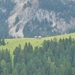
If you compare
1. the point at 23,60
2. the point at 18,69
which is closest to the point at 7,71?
the point at 18,69

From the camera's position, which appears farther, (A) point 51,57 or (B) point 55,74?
(A) point 51,57

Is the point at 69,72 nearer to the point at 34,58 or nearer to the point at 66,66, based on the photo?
the point at 66,66

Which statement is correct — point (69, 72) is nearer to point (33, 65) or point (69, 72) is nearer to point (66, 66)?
point (66, 66)

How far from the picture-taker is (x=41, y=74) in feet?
591

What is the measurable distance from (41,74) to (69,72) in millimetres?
13554

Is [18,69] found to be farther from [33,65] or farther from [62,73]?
[62,73]

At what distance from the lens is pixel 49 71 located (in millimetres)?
188125

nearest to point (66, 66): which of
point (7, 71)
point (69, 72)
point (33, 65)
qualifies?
point (69, 72)

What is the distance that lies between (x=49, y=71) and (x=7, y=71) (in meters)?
20.7

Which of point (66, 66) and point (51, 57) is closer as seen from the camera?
point (66, 66)

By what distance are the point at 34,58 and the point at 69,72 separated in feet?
73.6

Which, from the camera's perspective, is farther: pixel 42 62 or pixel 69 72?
pixel 42 62

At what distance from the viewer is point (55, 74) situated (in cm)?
18112

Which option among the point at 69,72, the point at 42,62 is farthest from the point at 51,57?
the point at 69,72
